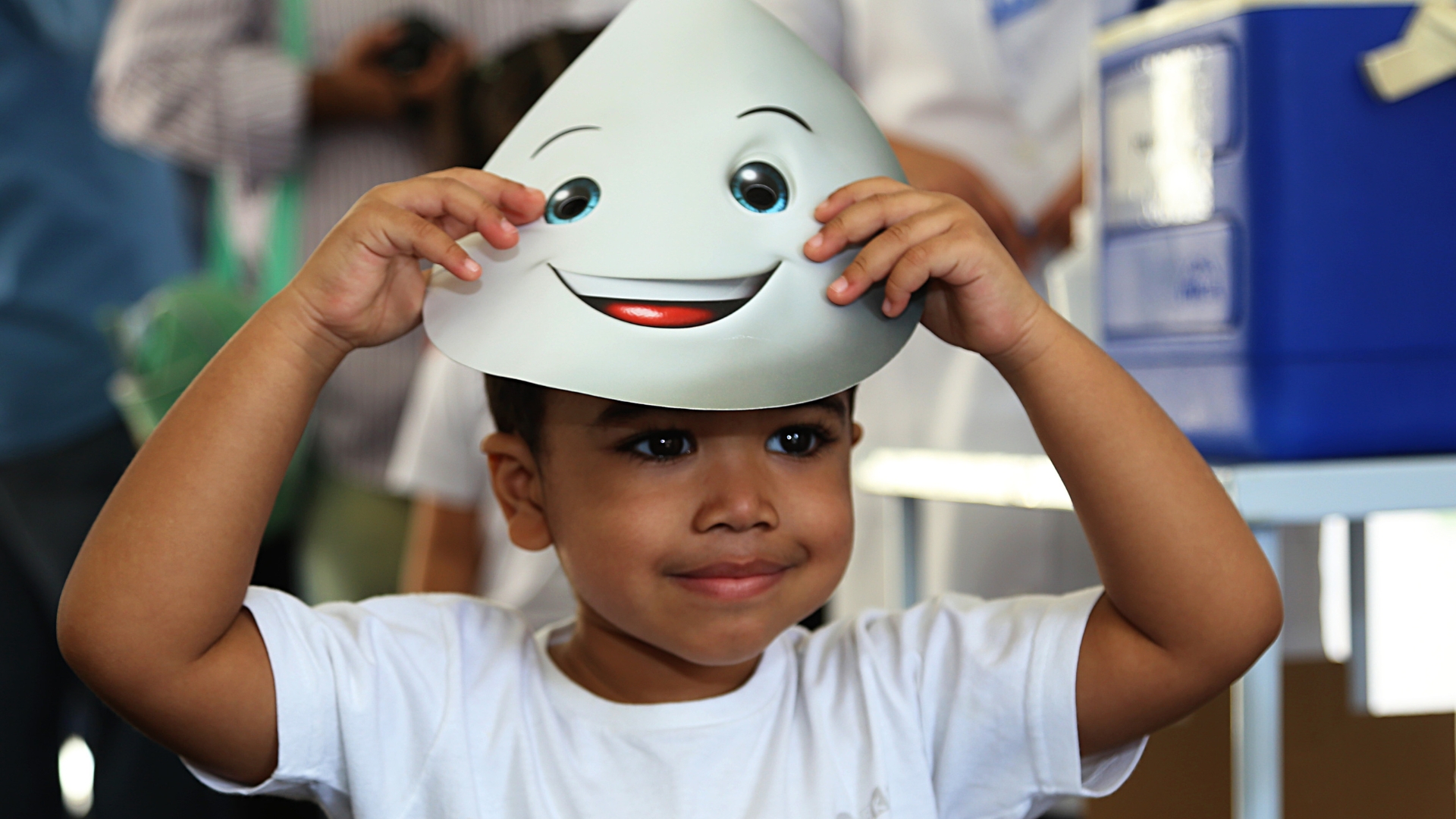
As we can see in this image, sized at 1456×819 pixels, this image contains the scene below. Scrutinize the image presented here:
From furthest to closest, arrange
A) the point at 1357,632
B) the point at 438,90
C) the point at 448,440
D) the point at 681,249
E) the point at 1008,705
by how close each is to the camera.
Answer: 1. the point at 438,90
2. the point at 448,440
3. the point at 1357,632
4. the point at 1008,705
5. the point at 681,249

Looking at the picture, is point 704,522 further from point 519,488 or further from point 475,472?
point 475,472

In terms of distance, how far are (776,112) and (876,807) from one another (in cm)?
43

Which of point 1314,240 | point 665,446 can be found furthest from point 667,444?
point 1314,240

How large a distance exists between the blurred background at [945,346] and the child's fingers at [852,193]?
300mm

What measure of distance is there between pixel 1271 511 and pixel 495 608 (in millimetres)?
522

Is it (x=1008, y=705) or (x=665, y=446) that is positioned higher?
(x=665, y=446)

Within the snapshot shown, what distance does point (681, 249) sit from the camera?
76 cm

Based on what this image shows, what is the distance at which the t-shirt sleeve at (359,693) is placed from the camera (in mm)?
821

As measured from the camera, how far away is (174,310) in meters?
1.77

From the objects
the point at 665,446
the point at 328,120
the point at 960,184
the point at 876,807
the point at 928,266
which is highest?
the point at 328,120

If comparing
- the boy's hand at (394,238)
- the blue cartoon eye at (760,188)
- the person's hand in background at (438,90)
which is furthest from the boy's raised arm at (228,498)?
the person's hand in background at (438,90)

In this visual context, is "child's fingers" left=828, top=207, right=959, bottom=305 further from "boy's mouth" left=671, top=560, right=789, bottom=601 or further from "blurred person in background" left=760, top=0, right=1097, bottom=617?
"blurred person in background" left=760, top=0, right=1097, bottom=617

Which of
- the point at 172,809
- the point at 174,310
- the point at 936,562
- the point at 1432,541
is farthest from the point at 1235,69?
the point at 172,809

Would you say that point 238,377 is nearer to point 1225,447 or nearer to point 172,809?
point 1225,447
